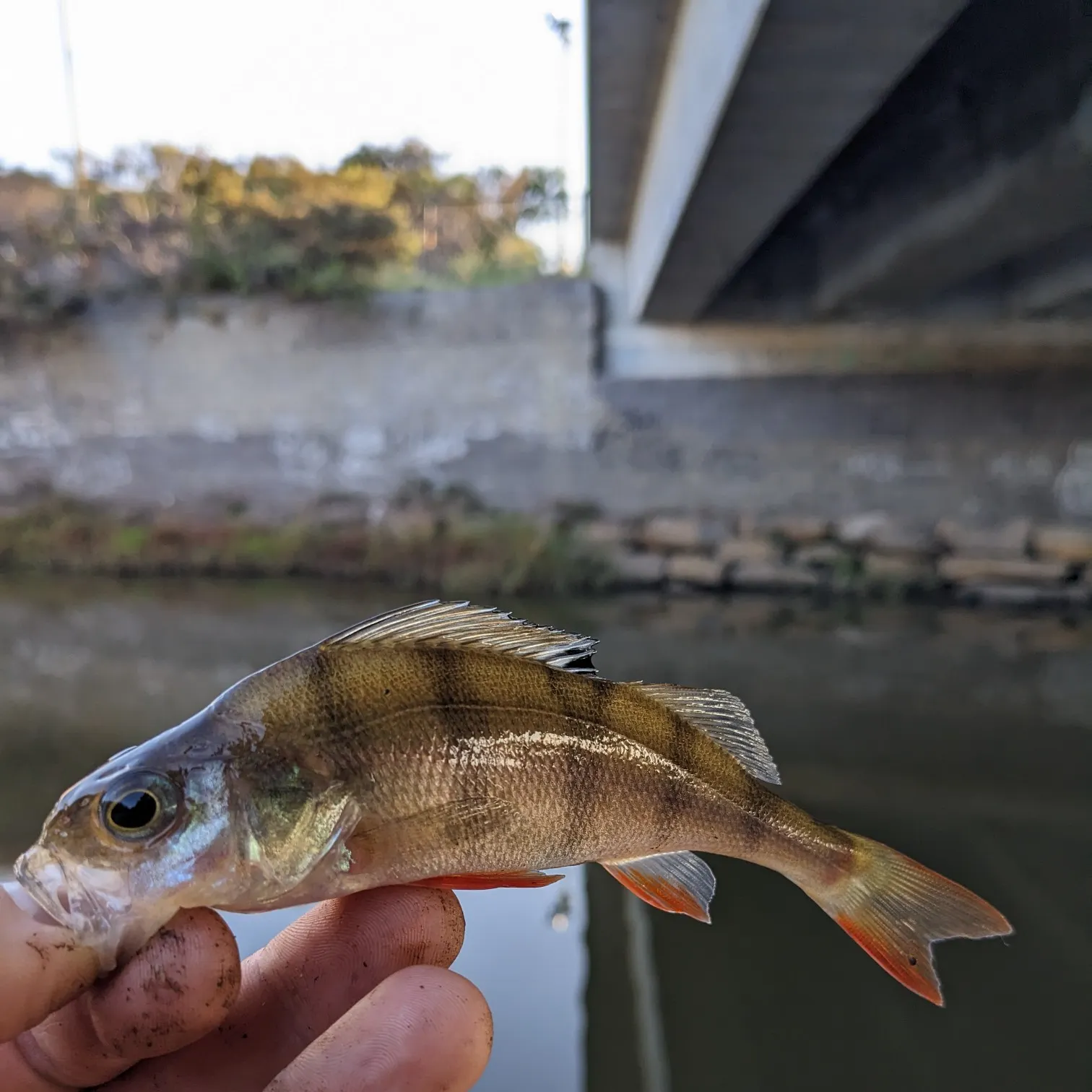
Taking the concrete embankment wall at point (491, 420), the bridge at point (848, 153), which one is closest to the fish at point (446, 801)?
the bridge at point (848, 153)

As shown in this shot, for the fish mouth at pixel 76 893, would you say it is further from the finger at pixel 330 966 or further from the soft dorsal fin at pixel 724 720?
the soft dorsal fin at pixel 724 720

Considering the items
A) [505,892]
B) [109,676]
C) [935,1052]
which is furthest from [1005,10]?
[109,676]

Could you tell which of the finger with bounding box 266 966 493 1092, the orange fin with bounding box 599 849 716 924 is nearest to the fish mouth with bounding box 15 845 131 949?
the finger with bounding box 266 966 493 1092

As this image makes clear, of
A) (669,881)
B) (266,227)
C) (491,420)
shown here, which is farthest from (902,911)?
(266,227)

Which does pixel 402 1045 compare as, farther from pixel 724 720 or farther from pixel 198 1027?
pixel 724 720

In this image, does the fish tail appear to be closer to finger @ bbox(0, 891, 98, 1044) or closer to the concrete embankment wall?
finger @ bbox(0, 891, 98, 1044)
